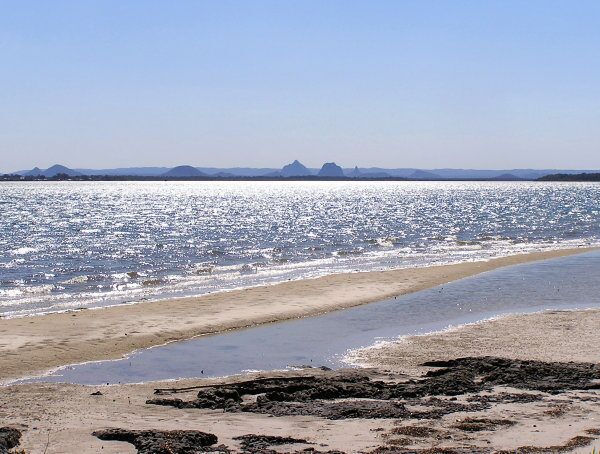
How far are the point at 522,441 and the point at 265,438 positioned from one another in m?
3.36

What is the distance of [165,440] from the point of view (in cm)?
972

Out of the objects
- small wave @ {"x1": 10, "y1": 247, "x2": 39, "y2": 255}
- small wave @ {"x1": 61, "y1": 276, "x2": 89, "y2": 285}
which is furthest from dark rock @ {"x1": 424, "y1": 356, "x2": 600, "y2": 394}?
small wave @ {"x1": 10, "y1": 247, "x2": 39, "y2": 255}

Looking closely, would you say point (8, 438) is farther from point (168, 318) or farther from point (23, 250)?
point (23, 250)

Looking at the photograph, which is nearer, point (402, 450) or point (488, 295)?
point (402, 450)

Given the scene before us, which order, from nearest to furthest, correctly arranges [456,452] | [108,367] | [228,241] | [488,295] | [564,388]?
1. [456,452]
2. [564,388]
3. [108,367]
4. [488,295]
5. [228,241]

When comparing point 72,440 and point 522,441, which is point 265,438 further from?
point 522,441

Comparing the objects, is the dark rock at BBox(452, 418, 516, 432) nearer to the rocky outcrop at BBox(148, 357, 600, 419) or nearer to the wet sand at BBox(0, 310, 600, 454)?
the wet sand at BBox(0, 310, 600, 454)

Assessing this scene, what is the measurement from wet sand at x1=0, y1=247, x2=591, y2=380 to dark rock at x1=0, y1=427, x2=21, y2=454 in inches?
219

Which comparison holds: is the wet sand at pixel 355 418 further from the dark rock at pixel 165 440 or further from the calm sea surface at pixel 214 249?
the calm sea surface at pixel 214 249

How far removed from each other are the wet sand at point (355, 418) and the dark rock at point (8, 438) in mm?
163

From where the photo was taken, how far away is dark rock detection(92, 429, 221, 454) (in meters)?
9.38

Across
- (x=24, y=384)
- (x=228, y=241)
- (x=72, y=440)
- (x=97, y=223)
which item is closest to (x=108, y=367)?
(x=24, y=384)

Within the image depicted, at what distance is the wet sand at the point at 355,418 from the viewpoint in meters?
9.68

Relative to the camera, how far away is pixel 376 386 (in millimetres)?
12992
